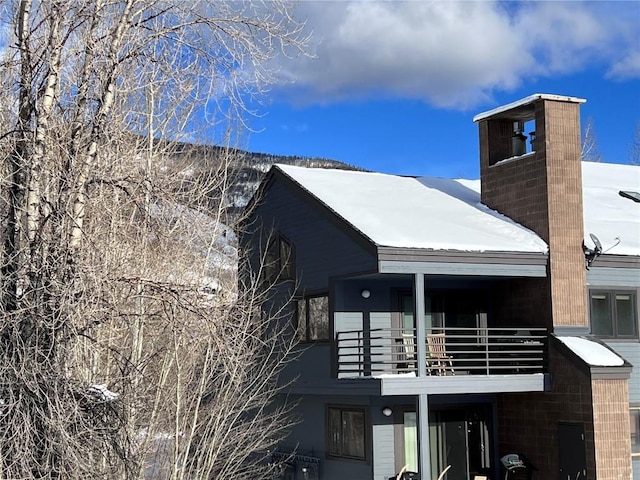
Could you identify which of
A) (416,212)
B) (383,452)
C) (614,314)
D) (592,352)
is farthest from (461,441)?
→ (416,212)

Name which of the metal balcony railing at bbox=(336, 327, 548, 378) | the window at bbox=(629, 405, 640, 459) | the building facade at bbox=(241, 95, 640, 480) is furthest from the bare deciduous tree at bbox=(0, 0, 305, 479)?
the window at bbox=(629, 405, 640, 459)

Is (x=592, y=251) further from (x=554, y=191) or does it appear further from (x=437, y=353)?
(x=437, y=353)

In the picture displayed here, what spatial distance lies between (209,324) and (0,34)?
4.37 metres

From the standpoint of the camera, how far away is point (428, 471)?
1552cm

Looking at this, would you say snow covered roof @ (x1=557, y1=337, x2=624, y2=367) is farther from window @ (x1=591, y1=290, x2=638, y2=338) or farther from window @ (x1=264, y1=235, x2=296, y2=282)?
window @ (x1=264, y1=235, x2=296, y2=282)

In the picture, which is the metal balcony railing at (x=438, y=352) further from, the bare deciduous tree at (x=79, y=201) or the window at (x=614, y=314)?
the bare deciduous tree at (x=79, y=201)

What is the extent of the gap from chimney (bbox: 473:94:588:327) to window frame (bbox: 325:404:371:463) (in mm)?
4174

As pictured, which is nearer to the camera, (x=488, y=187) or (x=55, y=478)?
(x=55, y=478)

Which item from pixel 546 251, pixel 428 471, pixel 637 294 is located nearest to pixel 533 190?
pixel 546 251

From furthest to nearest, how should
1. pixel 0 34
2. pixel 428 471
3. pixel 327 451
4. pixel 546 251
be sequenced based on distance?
pixel 327 451 → pixel 546 251 → pixel 428 471 → pixel 0 34

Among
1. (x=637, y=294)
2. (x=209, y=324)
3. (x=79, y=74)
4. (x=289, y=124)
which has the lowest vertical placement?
(x=209, y=324)

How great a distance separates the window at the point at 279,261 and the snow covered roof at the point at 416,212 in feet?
5.48

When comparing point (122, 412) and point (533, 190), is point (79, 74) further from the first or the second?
point (533, 190)

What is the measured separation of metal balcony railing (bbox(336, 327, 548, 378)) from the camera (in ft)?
54.7
